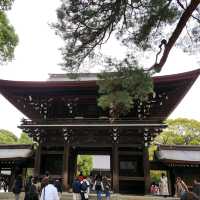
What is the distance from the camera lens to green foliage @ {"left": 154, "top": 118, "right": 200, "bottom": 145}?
1501 inches

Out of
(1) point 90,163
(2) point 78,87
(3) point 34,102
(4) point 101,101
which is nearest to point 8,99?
(3) point 34,102

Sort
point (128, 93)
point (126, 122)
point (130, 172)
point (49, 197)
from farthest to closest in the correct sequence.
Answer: point (130, 172), point (126, 122), point (128, 93), point (49, 197)

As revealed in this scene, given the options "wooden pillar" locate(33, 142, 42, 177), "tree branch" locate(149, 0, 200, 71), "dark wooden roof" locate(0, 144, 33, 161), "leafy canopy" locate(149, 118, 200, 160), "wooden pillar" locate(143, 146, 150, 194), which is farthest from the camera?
"leafy canopy" locate(149, 118, 200, 160)

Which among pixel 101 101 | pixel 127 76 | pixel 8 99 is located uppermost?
pixel 8 99

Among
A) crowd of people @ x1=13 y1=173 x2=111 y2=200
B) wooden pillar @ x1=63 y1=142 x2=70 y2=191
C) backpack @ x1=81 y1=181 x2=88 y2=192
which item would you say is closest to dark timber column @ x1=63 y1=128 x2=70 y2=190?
wooden pillar @ x1=63 y1=142 x2=70 y2=191

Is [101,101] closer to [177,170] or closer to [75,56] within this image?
[75,56]

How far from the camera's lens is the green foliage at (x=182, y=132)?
3812 cm

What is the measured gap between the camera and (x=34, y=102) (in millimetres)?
16094

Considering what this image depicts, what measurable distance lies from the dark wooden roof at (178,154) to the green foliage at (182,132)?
1901 centimetres

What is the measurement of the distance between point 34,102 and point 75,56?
8494 mm

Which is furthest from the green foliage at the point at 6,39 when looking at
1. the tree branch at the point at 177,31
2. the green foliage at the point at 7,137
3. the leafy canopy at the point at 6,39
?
the green foliage at the point at 7,137

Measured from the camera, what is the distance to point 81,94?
15375mm

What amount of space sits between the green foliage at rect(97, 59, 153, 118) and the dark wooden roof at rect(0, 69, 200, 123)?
22.0 ft

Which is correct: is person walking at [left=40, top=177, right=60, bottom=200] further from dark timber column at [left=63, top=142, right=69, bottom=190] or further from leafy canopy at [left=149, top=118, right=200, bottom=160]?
leafy canopy at [left=149, top=118, right=200, bottom=160]
